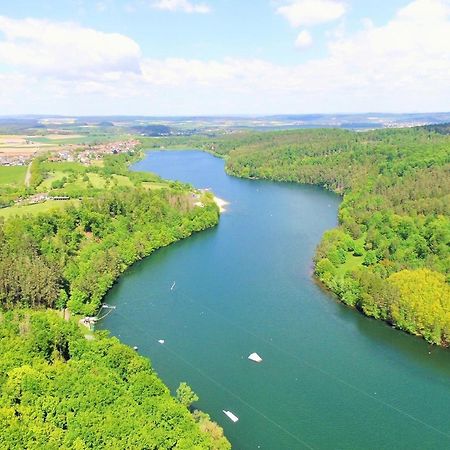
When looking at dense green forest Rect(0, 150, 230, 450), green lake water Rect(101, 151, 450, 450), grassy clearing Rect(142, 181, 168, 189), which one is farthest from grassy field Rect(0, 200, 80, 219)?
grassy clearing Rect(142, 181, 168, 189)

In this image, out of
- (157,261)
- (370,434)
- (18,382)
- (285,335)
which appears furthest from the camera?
(157,261)

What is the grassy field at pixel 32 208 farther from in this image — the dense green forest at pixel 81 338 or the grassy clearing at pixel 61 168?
the grassy clearing at pixel 61 168

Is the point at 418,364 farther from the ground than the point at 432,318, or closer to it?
closer to it

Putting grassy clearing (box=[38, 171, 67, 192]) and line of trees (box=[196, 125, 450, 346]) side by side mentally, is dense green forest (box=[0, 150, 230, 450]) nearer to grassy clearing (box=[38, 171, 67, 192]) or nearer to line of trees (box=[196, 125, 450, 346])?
grassy clearing (box=[38, 171, 67, 192])

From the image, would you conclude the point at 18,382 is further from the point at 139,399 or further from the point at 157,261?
the point at 157,261

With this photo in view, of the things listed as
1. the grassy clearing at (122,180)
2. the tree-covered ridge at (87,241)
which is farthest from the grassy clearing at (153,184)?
the tree-covered ridge at (87,241)

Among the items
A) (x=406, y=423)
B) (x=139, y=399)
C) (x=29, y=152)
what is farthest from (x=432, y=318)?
(x=29, y=152)

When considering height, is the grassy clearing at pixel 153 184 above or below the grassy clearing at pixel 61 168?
below
